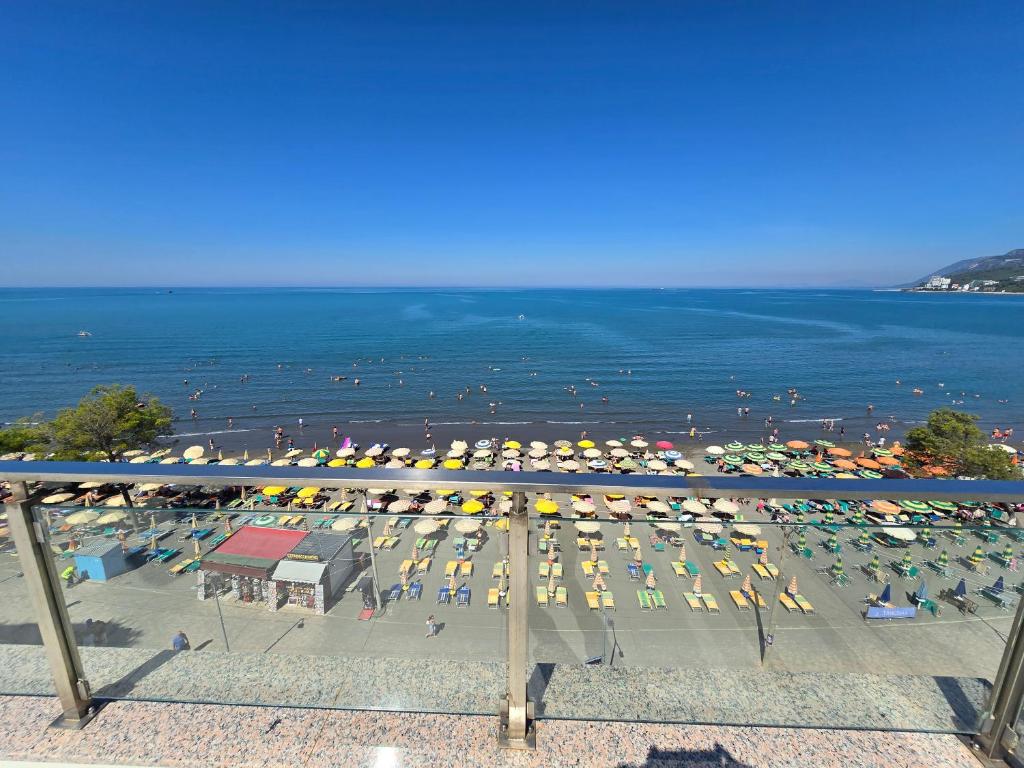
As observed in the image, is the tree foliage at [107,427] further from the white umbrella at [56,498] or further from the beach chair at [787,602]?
the beach chair at [787,602]

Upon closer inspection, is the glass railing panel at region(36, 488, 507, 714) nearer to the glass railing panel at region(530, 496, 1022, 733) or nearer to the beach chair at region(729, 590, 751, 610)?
the glass railing panel at region(530, 496, 1022, 733)

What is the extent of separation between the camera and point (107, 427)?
65.9 feet

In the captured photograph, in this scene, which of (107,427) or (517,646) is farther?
(107,427)

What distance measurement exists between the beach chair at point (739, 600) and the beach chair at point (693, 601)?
13 cm

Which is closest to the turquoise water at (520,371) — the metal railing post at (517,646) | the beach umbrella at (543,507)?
the beach umbrella at (543,507)

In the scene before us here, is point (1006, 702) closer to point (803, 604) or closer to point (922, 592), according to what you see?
point (922, 592)

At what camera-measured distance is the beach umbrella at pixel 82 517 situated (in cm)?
170

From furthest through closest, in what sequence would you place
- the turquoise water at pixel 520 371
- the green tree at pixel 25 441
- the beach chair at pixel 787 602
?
the turquoise water at pixel 520 371 → the green tree at pixel 25 441 → the beach chair at pixel 787 602

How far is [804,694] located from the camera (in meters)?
1.78

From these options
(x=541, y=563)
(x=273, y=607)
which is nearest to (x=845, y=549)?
(x=541, y=563)

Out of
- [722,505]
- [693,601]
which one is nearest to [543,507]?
[693,601]

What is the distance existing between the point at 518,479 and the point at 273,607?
4.07ft

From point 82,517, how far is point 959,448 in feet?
89.3

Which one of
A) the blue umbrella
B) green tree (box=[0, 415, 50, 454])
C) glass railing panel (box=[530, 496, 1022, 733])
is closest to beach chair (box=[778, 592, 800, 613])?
glass railing panel (box=[530, 496, 1022, 733])
